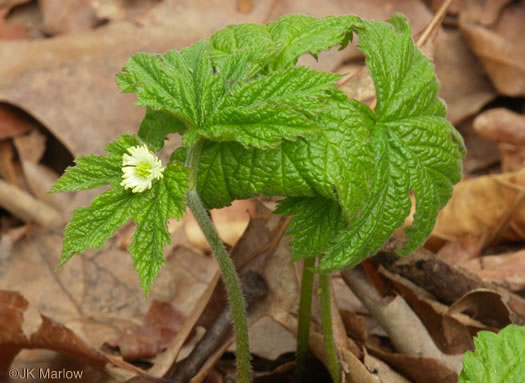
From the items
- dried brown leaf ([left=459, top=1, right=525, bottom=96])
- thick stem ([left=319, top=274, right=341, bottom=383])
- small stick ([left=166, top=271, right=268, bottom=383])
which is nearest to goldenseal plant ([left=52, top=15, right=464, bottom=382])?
thick stem ([left=319, top=274, right=341, bottom=383])

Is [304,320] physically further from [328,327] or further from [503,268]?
[503,268]

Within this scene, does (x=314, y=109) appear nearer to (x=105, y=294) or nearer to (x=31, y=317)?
(x=31, y=317)

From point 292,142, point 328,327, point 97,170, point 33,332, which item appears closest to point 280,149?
point 292,142

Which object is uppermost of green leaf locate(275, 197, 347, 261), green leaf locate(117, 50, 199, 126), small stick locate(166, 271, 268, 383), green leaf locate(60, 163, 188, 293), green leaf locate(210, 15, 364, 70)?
green leaf locate(210, 15, 364, 70)

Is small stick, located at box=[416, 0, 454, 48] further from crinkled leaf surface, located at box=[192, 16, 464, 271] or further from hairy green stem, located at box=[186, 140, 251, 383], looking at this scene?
hairy green stem, located at box=[186, 140, 251, 383]

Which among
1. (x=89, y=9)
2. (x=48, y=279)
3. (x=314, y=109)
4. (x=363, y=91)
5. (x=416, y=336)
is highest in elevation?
(x=314, y=109)

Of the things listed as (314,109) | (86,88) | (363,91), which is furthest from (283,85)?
(86,88)
